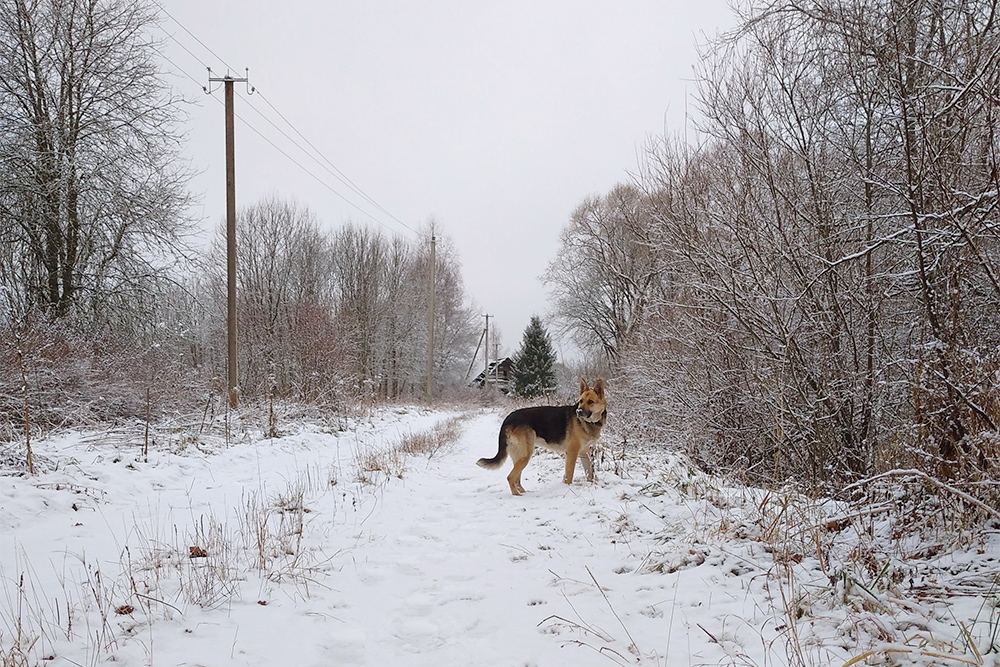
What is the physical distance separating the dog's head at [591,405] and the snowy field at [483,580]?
3.26ft

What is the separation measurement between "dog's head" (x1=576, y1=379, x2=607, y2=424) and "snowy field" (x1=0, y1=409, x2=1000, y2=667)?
99cm

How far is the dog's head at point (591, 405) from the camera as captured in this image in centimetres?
677

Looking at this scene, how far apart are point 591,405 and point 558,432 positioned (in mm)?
580

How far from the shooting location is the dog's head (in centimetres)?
677

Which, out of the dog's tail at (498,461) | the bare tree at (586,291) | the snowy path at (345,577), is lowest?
the snowy path at (345,577)

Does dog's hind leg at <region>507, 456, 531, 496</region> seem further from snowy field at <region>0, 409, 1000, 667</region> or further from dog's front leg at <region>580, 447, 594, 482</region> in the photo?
dog's front leg at <region>580, 447, 594, 482</region>

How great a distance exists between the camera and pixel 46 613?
9.61 feet

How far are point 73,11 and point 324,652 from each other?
16988 millimetres

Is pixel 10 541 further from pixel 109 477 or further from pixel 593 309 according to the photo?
pixel 593 309

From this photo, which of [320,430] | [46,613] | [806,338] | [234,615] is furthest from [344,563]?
[320,430]

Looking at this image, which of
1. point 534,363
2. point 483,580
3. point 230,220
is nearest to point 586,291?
point 534,363

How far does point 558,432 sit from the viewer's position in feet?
22.7

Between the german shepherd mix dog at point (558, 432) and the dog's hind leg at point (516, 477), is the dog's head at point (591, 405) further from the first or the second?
the dog's hind leg at point (516, 477)

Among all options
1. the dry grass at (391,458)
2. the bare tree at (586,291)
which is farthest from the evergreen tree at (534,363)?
the dry grass at (391,458)
